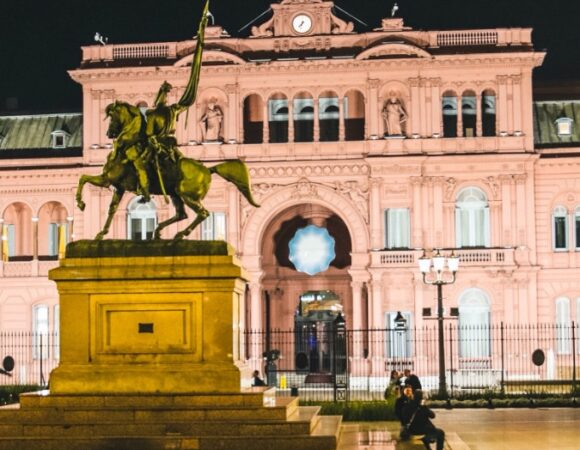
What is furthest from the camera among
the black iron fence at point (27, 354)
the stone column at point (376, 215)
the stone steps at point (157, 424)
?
the black iron fence at point (27, 354)

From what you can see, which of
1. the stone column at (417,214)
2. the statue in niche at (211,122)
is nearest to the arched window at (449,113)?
the stone column at (417,214)

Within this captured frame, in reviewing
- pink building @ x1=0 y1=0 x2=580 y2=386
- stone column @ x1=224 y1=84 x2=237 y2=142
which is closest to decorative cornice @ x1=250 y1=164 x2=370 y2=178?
pink building @ x1=0 y1=0 x2=580 y2=386

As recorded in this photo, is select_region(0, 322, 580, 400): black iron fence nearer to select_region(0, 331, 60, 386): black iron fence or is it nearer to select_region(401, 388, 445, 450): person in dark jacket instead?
select_region(0, 331, 60, 386): black iron fence

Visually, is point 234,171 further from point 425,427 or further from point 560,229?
point 560,229

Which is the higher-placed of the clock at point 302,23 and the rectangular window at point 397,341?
the clock at point 302,23

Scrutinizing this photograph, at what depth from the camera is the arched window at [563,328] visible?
182ft

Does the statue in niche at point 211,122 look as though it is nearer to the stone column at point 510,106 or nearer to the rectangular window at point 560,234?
the stone column at point 510,106

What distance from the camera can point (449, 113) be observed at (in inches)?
2266

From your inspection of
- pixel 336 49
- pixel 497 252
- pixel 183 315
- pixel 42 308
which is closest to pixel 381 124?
pixel 336 49

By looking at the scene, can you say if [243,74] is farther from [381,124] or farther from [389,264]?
[389,264]

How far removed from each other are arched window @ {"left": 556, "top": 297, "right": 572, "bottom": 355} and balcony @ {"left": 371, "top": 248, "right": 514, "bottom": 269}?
11.5 feet

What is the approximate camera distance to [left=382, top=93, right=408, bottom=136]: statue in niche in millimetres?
56562

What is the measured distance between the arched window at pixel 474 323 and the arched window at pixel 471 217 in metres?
2.37

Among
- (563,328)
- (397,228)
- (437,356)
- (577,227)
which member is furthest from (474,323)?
(577,227)
